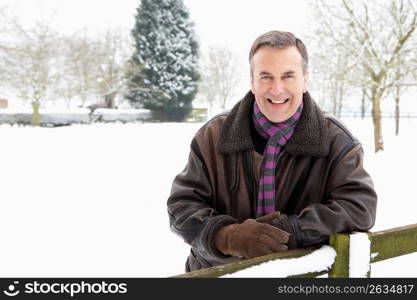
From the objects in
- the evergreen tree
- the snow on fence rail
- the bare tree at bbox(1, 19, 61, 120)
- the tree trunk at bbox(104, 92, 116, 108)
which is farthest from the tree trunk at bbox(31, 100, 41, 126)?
the snow on fence rail

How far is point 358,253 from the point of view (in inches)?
71.1

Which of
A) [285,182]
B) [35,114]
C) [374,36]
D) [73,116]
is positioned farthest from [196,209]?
[73,116]

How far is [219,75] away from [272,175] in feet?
176

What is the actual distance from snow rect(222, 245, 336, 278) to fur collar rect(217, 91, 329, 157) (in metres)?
0.42

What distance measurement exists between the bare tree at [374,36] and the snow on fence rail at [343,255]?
45.4 feet

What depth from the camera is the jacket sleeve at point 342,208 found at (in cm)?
183

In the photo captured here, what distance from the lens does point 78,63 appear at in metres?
30.4

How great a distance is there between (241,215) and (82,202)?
7425mm

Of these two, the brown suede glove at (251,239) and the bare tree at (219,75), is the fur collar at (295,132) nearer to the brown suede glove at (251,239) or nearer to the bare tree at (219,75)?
the brown suede glove at (251,239)

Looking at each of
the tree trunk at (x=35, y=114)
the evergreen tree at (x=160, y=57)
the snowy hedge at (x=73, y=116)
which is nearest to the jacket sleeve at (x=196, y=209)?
the tree trunk at (x=35, y=114)

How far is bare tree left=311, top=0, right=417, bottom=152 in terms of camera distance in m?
14.9

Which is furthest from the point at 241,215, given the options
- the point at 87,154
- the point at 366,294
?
the point at 87,154

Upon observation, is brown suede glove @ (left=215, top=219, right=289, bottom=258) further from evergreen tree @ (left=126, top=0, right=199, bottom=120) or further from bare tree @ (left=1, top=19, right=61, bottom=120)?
evergreen tree @ (left=126, top=0, right=199, bottom=120)

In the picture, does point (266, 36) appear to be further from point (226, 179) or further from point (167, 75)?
point (167, 75)
